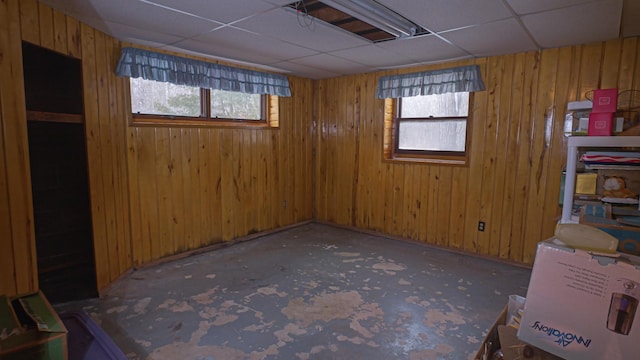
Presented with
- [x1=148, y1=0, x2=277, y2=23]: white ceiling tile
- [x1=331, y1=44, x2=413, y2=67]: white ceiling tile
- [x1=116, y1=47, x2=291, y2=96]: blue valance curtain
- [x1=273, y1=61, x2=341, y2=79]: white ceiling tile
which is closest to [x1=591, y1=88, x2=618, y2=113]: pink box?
[x1=331, y1=44, x2=413, y2=67]: white ceiling tile

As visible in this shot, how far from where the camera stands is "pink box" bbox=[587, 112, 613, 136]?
2664mm

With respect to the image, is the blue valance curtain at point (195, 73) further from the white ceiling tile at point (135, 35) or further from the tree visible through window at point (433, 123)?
the tree visible through window at point (433, 123)

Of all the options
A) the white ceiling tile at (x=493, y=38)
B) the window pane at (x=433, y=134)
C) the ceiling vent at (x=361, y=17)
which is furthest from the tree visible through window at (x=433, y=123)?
the ceiling vent at (x=361, y=17)

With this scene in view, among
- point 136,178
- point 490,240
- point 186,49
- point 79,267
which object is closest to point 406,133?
point 490,240

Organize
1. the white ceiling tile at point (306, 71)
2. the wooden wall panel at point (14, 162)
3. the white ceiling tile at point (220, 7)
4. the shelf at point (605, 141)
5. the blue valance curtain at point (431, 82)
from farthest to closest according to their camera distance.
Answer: the white ceiling tile at point (306, 71) < the blue valance curtain at point (431, 82) < the shelf at point (605, 141) < the white ceiling tile at point (220, 7) < the wooden wall panel at point (14, 162)

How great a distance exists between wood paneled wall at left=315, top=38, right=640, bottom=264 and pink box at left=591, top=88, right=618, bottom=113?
47 centimetres

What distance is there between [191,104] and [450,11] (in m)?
2.78

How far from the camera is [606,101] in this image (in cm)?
271

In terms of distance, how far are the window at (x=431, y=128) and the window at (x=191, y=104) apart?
1.84m

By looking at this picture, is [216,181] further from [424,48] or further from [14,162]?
[424,48]

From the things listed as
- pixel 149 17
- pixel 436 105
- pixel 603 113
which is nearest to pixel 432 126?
pixel 436 105

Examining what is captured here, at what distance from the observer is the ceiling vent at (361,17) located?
2.32 m

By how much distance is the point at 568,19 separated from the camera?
2.53m

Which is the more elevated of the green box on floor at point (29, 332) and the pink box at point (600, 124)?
the pink box at point (600, 124)
